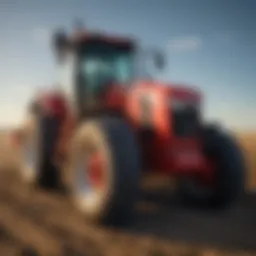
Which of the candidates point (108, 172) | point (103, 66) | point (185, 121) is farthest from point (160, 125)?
point (103, 66)

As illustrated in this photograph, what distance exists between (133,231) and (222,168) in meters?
1.17

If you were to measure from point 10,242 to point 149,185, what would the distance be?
2.56 metres

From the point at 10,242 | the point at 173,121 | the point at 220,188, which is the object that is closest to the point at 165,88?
the point at 173,121

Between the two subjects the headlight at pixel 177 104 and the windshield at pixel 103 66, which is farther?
the windshield at pixel 103 66

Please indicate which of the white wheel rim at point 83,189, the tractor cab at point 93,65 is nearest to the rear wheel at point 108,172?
the white wheel rim at point 83,189

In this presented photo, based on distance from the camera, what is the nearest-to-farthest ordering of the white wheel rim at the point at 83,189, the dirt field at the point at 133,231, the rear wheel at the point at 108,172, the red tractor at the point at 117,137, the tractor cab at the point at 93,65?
the dirt field at the point at 133,231 < the rear wheel at the point at 108,172 < the red tractor at the point at 117,137 < the white wheel rim at the point at 83,189 < the tractor cab at the point at 93,65

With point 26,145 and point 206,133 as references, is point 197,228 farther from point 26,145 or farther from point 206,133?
point 26,145

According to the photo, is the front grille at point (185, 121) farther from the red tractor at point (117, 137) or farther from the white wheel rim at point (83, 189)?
the white wheel rim at point (83, 189)

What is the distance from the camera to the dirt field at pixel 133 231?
3.30m

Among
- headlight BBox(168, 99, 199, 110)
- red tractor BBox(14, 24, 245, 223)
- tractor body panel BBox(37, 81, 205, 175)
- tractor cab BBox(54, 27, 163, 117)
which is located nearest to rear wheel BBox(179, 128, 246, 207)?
red tractor BBox(14, 24, 245, 223)

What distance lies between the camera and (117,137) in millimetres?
3861

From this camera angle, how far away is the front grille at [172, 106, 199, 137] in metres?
4.45

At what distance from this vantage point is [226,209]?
15.1 feet

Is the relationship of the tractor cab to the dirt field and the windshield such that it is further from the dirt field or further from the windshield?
the dirt field
